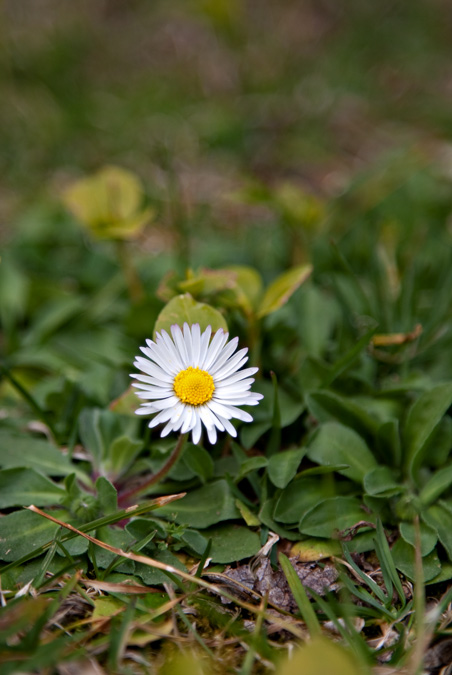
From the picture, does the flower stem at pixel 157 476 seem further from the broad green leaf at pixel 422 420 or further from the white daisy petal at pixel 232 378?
the broad green leaf at pixel 422 420

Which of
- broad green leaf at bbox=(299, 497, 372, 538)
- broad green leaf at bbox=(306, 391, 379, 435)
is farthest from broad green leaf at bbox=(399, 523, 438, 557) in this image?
broad green leaf at bbox=(306, 391, 379, 435)

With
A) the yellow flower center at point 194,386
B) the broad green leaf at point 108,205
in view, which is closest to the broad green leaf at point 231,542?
the yellow flower center at point 194,386

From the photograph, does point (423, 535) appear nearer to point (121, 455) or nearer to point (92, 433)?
point (121, 455)

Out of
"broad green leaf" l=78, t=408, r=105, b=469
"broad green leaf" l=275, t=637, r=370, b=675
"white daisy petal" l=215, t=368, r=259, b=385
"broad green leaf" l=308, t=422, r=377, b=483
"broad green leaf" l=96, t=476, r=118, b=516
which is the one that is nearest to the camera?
"broad green leaf" l=275, t=637, r=370, b=675

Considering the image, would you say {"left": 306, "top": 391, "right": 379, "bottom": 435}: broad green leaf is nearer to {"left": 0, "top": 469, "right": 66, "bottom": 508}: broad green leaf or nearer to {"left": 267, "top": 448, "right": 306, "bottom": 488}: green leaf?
{"left": 267, "top": 448, "right": 306, "bottom": 488}: green leaf

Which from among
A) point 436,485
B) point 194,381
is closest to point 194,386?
point 194,381

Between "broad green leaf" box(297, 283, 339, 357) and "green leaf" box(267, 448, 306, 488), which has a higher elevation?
"broad green leaf" box(297, 283, 339, 357)
